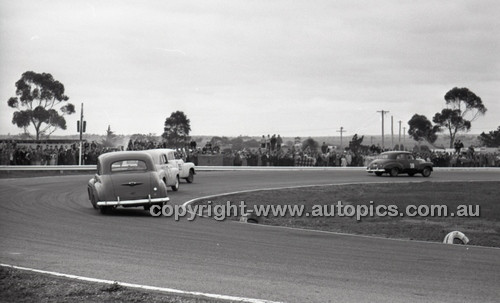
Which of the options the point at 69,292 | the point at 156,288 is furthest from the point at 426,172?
the point at 69,292

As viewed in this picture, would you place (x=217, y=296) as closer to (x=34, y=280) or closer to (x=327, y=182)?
(x=34, y=280)

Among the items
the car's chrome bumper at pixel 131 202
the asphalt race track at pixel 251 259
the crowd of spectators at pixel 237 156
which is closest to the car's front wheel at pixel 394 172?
the crowd of spectators at pixel 237 156

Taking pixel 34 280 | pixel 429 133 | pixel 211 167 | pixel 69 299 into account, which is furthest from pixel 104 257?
pixel 429 133

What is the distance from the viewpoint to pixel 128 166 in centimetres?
1667

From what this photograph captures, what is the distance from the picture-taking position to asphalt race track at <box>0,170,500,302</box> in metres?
7.24

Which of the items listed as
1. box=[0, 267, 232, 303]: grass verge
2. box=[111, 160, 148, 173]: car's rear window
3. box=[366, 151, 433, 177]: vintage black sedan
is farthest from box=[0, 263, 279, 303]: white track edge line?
box=[366, 151, 433, 177]: vintage black sedan

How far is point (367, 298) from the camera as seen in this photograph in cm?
681

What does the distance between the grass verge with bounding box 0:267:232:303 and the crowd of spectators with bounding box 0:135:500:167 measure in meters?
28.0

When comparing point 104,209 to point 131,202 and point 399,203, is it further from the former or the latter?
point 399,203

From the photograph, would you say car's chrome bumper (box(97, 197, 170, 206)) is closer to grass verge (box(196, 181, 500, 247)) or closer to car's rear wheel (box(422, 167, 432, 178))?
grass verge (box(196, 181, 500, 247))

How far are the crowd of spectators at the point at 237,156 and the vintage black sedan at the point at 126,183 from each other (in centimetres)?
1879

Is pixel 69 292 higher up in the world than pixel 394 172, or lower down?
lower down

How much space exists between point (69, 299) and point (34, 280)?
1.06 m

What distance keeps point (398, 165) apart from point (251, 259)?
29326mm
